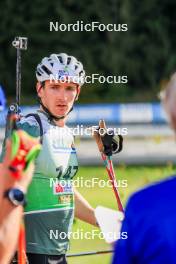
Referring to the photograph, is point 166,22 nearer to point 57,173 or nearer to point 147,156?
point 147,156

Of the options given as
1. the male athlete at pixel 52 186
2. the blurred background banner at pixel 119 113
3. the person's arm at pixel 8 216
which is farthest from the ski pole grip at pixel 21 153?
the blurred background banner at pixel 119 113

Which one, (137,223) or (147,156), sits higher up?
(147,156)

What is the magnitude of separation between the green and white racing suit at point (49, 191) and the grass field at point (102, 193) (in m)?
1.85

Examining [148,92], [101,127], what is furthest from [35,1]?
[101,127]

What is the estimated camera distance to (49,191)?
580 cm

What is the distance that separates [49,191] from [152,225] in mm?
2809

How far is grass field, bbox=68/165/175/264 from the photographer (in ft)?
30.1

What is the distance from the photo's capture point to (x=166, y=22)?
2702cm

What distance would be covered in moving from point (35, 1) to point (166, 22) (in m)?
4.92

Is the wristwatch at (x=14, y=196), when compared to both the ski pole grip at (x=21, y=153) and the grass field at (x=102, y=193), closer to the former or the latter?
the ski pole grip at (x=21, y=153)

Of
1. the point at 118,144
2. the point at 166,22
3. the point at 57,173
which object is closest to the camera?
the point at 57,173

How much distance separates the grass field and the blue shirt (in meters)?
4.60

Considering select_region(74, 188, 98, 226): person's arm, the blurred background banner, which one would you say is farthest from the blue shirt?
the blurred background banner

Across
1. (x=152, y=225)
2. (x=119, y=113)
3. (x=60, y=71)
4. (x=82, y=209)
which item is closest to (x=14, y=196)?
(x=152, y=225)
